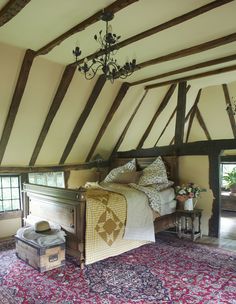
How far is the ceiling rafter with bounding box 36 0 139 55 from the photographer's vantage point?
8.59 ft

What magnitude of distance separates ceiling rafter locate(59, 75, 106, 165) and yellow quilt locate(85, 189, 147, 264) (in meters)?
1.72

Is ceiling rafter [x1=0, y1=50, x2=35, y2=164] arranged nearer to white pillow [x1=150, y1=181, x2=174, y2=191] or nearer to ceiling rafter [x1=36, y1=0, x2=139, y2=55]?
ceiling rafter [x1=36, y1=0, x2=139, y2=55]

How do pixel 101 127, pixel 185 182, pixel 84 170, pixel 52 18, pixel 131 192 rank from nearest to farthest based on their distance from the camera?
pixel 52 18 < pixel 131 192 < pixel 185 182 < pixel 101 127 < pixel 84 170

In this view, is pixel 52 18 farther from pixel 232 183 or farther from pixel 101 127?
pixel 232 183

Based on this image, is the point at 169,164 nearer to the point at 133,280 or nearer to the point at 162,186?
the point at 162,186

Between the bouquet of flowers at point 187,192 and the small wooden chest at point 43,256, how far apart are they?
86.6 inches

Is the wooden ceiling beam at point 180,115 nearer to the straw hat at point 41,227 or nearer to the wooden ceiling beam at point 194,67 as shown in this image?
the wooden ceiling beam at point 194,67

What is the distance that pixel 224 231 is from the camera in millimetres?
5199

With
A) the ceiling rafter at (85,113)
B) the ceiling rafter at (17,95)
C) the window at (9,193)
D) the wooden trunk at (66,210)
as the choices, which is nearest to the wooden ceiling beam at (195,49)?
the ceiling rafter at (85,113)

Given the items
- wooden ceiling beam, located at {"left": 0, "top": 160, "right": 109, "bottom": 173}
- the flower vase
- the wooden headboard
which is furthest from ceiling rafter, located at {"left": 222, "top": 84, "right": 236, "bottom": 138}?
wooden ceiling beam, located at {"left": 0, "top": 160, "right": 109, "bottom": 173}

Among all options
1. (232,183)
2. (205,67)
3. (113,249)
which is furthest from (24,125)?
(232,183)

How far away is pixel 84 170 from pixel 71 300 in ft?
12.4

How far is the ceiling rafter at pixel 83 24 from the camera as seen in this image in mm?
2619

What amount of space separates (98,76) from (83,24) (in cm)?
170
